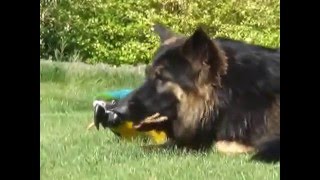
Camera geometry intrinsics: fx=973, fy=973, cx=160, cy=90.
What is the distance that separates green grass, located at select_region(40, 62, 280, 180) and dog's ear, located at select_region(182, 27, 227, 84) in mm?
289

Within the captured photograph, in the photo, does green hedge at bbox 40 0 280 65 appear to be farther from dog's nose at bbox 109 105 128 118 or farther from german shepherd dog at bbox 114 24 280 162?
dog's nose at bbox 109 105 128 118

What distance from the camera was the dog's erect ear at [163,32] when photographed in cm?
533

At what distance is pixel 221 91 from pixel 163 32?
0.46 meters

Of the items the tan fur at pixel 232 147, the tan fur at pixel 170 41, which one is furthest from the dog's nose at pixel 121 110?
the tan fur at pixel 232 147

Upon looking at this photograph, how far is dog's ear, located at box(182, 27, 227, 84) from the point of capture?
5219mm

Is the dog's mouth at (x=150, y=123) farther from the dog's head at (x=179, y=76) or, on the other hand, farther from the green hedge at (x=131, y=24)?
the green hedge at (x=131, y=24)

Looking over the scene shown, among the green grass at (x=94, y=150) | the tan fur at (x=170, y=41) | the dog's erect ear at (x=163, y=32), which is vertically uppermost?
the dog's erect ear at (x=163, y=32)

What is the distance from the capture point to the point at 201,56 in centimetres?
522

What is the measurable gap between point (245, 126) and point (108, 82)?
0.78 metres

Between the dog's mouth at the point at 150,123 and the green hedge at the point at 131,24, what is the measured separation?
33cm

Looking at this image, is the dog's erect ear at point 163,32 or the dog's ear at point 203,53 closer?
the dog's ear at point 203,53

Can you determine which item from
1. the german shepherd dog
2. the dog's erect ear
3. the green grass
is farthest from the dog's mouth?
the dog's erect ear

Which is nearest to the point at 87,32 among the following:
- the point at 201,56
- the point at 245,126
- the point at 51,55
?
the point at 51,55

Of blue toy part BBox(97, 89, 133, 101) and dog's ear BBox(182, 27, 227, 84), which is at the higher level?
dog's ear BBox(182, 27, 227, 84)
